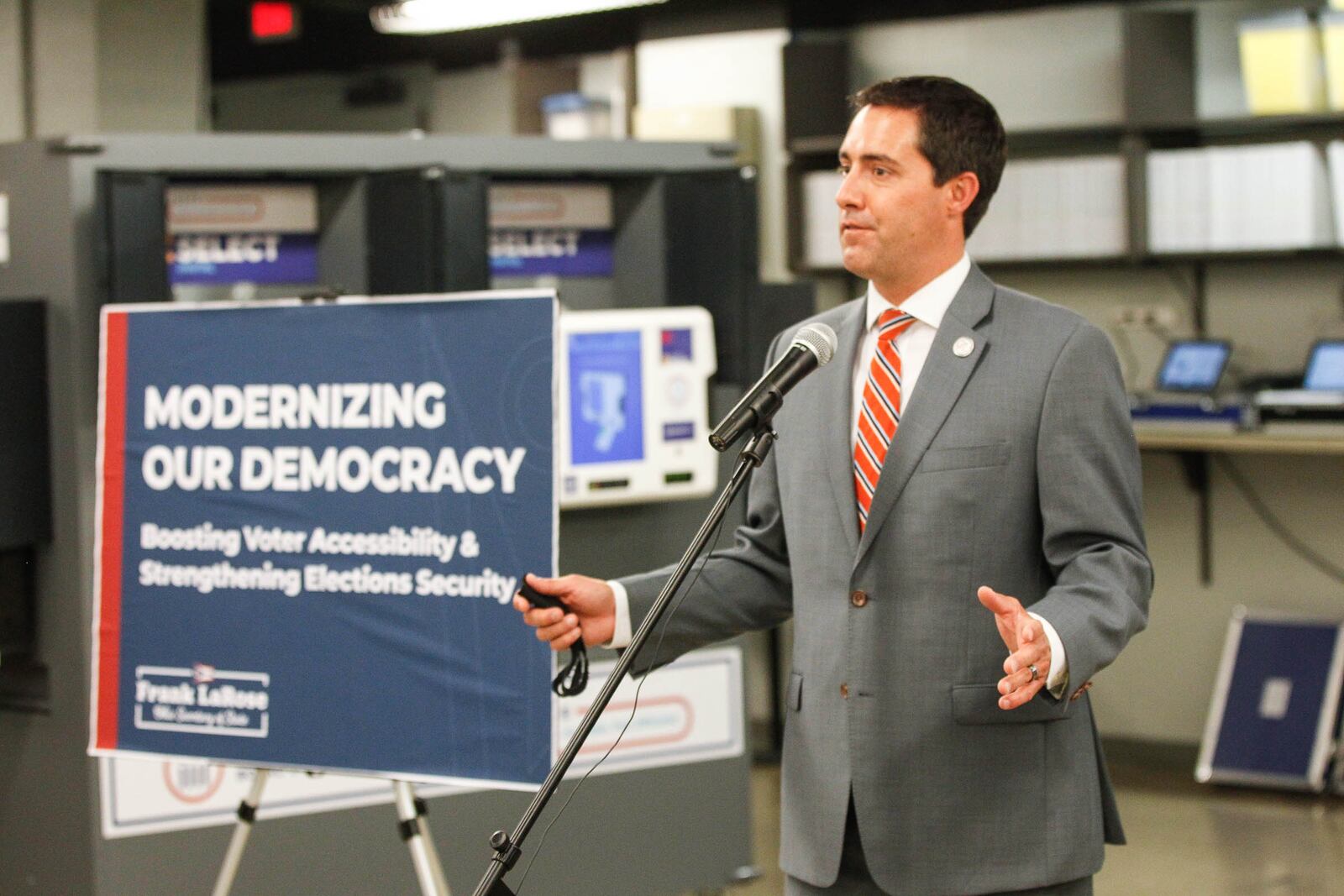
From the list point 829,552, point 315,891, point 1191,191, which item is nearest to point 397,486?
point 829,552

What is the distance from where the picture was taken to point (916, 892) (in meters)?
1.96

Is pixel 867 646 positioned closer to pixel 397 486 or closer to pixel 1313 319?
pixel 397 486

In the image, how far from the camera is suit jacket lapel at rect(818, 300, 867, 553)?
204cm

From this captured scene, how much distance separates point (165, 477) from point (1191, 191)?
152 inches

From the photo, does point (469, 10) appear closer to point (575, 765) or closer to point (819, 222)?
point (819, 222)

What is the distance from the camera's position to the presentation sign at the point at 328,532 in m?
2.62

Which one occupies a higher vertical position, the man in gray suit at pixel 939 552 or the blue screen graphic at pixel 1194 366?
the blue screen graphic at pixel 1194 366

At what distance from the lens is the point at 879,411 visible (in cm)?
207

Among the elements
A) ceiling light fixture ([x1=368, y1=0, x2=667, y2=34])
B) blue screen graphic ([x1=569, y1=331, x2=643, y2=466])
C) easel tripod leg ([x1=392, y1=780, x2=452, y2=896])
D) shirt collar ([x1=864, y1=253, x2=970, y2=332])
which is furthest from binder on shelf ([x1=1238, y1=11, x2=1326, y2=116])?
easel tripod leg ([x1=392, y1=780, x2=452, y2=896])

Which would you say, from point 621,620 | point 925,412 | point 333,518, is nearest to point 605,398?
point 333,518

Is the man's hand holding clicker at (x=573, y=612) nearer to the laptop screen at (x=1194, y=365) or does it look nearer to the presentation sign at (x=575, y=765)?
the presentation sign at (x=575, y=765)

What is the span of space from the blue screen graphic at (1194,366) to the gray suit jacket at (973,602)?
3.75 m

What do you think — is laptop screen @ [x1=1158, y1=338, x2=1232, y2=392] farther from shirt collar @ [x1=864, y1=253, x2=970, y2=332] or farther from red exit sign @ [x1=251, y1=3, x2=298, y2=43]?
red exit sign @ [x1=251, y1=3, x2=298, y2=43]

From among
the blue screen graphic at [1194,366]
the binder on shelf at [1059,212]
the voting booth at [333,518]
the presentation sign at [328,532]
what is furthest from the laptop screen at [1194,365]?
the presentation sign at [328,532]
